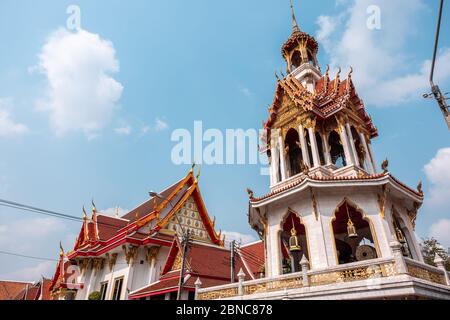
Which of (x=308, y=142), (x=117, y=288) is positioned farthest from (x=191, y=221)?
(x=308, y=142)

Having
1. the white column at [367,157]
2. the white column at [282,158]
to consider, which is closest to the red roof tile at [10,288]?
the white column at [282,158]

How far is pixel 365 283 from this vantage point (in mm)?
8234

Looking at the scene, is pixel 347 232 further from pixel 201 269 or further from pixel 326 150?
pixel 201 269

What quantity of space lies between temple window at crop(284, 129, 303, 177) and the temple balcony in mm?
7257

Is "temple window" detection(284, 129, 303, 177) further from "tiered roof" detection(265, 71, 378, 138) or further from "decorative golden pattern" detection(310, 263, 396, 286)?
"decorative golden pattern" detection(310, 263, 396, 286)

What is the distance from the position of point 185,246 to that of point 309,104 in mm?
9302

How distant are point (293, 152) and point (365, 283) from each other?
936 centimetres

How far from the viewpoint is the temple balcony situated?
7.78 m

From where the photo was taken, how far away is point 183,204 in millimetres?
24703

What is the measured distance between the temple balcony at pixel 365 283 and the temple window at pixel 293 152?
286 inches

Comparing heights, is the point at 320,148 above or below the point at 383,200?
above

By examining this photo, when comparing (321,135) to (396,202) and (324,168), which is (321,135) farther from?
(396,202)

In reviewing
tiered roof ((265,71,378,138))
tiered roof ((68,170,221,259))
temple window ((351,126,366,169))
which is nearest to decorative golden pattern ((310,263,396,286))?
temple window ((351,126,366,169))
